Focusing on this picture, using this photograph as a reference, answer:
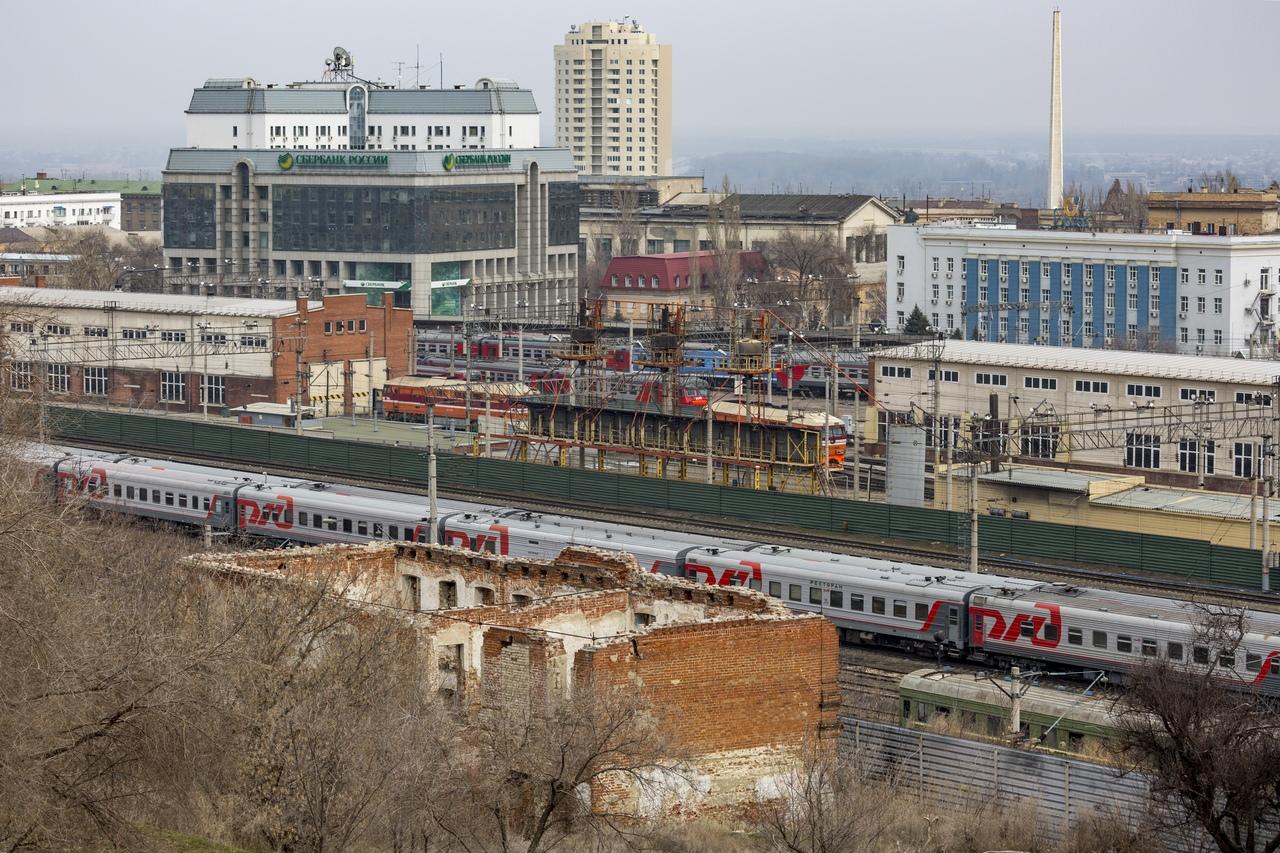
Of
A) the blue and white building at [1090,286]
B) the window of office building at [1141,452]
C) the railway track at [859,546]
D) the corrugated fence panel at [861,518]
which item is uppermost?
the blue and white building at [1090,286]

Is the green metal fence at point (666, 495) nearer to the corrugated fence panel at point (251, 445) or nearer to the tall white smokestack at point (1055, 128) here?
the corrugated fence panel at point (251, 445)

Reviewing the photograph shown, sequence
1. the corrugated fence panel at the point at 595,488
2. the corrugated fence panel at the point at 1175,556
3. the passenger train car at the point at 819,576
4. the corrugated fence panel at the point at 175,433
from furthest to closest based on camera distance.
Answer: the corrugated fence panel at the point at 175,433 → the corrugated fence panel at the point at 595,488 → the corrugated fence panel at the point at 1175,556 → the passenger train car at the point at 819,576

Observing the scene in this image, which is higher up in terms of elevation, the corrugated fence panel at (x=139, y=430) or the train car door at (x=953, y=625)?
the corrugated fence panel at (x=139, y=430)

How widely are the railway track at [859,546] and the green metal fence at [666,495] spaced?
354 millimetres

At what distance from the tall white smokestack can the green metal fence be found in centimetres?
8115

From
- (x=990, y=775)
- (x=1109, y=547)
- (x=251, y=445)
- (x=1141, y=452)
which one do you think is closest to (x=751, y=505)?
(x=1109, y=547)

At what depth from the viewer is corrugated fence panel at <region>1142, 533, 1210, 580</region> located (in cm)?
4022

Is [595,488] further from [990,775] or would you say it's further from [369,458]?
[990,775]

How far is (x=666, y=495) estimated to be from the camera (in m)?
50.1

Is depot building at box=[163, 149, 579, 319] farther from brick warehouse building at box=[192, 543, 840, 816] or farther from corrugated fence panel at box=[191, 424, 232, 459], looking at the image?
brick warehouse building at box=[192, 543, 840, 816]

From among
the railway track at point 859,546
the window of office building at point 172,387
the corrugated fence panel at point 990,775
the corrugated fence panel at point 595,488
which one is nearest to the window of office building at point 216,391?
the window of office building at point 172,387

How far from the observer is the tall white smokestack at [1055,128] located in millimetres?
131625

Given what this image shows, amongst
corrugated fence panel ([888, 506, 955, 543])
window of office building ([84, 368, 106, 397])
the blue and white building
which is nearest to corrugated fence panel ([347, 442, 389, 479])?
corrugated fence panel ([888, 506, 955, 543])

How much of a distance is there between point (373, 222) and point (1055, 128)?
5218 centimetres
